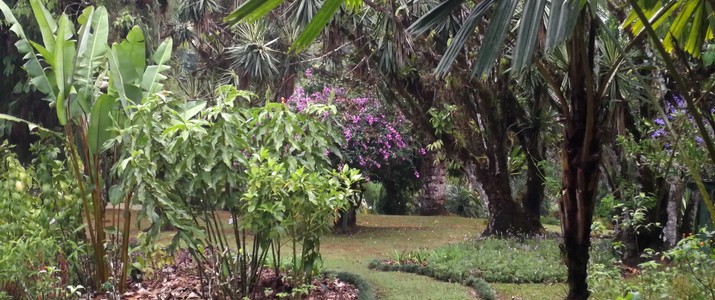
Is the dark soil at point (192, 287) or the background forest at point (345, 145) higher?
the background forest at point (345, 145)

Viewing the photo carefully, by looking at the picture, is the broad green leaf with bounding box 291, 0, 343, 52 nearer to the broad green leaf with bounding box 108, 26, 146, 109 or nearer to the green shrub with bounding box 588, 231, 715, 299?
the green shrub with bounding box 588, 231, 715, 299

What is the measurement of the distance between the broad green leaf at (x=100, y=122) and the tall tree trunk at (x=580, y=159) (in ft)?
14.4

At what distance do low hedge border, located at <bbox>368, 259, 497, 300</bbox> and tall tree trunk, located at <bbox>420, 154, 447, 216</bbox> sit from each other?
9487mm

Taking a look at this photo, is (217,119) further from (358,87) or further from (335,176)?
(358,87)

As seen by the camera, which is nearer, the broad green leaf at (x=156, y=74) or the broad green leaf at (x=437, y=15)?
the broad green leaf at (x=437, y=15)

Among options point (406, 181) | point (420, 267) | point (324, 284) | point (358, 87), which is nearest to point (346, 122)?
point (358, 87)

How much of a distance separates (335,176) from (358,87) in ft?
33.3

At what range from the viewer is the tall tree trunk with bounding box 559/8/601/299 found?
5.11 metres

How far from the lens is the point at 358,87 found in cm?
1681

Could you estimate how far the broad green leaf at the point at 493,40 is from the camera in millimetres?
3066

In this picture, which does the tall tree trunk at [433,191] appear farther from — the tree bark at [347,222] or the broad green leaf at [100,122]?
the broad green leaf at [100,122]

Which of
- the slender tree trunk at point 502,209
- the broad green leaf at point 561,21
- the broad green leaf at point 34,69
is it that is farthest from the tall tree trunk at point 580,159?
the slender tree trunk at point 502,209

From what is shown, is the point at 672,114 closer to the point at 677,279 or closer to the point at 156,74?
the point at 677,279

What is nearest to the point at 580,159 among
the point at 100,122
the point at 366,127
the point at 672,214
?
the point at 100,122
